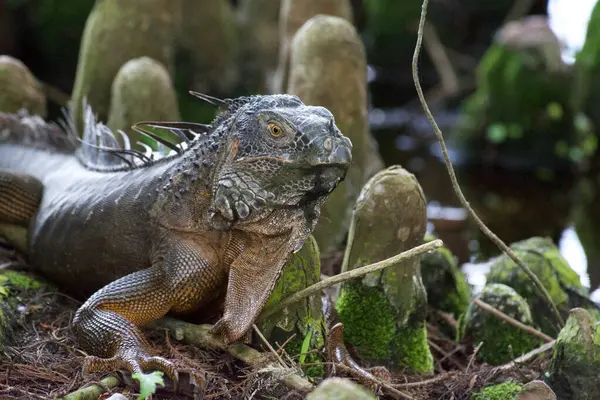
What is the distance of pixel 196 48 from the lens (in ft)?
39.1

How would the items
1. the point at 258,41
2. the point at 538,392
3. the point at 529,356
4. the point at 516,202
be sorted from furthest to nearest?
the point at 258,41
the point at 516,202
the point at 529,356
the point at 538,392

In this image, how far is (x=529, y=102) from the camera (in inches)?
500

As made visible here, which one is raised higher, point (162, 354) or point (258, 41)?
point (258, 41)

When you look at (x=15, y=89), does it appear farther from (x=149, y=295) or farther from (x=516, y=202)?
(x=516, y=202)

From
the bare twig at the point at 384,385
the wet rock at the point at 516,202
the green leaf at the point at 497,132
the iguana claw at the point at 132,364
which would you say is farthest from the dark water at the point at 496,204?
the iguana claw at the point at 132,364

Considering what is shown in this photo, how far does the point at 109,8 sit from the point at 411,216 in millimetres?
4365

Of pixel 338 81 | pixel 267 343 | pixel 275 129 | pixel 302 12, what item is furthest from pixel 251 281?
pixel 302 12

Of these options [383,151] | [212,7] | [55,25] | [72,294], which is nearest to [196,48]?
[212,7]

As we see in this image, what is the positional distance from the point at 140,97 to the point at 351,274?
136 inches

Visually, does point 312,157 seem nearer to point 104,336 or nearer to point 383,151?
point 104,336

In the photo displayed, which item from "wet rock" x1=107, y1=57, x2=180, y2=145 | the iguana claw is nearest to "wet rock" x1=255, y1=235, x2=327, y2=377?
the iguana claw

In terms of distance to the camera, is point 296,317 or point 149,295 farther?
point 296,317

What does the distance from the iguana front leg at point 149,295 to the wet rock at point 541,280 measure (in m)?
2.14

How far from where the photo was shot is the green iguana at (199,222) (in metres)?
4.03
